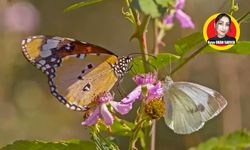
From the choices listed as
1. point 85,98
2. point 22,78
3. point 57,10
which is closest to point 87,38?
point 57,10

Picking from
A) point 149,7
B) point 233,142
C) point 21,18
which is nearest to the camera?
point 233,142

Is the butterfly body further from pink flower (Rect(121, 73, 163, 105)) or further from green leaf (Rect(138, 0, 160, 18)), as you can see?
green leaf (Rect(138, 0, 160, 18))

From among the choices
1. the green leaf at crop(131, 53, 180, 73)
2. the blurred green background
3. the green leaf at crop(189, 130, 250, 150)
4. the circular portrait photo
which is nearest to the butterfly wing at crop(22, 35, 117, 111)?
the green leaf at crop(131, 53, 180, 73)

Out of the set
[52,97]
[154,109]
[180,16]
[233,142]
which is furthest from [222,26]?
[52,97]

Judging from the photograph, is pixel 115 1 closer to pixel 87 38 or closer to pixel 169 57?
pixel 87 38

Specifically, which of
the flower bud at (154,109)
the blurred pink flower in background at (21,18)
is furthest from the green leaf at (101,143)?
the blurred pink flower in background at (21,18)

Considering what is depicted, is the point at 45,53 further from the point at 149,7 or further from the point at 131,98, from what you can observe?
the point at 149,7
